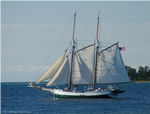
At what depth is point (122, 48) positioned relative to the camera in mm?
96000

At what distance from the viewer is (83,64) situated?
95000 millimetres

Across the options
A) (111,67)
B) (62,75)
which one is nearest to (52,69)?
(62,75)

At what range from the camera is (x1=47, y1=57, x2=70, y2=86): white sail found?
295 feet

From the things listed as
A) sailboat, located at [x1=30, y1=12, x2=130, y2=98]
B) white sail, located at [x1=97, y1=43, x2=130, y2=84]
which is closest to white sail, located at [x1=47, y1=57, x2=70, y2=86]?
sailboat, located at [x1=30, y1=12, x2=130, y2=98]

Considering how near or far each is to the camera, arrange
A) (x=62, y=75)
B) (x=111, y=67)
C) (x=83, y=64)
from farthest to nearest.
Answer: (x=111, y=67)
(x=83, y=64)
(x=62, y=75)

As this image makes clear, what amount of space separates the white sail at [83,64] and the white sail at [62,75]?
2.81m

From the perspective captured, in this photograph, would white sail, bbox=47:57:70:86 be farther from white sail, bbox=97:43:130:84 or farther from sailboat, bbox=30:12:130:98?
white sail, bbox=97:43:130:84

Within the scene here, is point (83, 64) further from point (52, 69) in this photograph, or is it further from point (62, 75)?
point (52, 69)

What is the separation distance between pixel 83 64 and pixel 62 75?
5799 mm

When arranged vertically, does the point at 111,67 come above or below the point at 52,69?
above

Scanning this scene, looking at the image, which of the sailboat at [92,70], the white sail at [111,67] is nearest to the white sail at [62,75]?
the sailboat at [92,70]

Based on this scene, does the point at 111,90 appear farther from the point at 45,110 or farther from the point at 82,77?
the point at 45,110

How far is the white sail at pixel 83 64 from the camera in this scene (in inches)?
3723

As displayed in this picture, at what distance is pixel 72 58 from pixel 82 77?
3891mm
